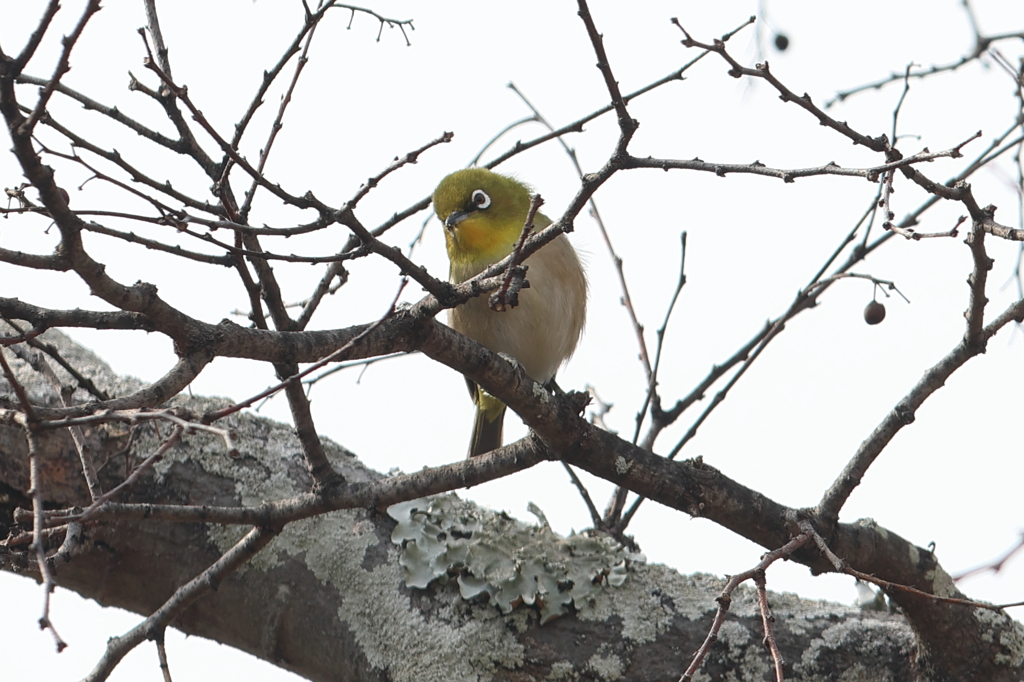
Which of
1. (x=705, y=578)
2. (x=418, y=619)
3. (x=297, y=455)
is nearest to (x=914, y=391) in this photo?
(x=705, y=578)

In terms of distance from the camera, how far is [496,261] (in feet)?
15.7

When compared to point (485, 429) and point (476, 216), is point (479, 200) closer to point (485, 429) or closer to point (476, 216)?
point (476, 216)

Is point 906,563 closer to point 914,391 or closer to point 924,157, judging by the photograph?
point 914,391

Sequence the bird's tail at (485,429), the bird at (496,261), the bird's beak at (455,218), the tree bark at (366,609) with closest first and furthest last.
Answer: the tree bark at (366,609) → the bird at (496,261) → the bird's beak at (455,218) → the bird's tail at (485,429)

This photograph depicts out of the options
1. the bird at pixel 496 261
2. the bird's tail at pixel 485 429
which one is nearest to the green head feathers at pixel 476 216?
the bird at pixel 496 261

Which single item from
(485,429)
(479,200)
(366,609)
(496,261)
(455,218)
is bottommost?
(366,609)

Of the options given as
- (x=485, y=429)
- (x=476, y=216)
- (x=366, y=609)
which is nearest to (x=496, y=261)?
(x=476, y=216)

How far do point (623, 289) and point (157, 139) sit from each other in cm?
270

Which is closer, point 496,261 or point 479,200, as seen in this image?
point 496,261

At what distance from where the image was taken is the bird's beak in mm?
4867

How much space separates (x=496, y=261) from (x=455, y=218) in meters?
0.33

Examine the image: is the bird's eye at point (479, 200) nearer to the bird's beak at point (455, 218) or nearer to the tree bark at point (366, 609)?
the bird's beak at point (455, 218)

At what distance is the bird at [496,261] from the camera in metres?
4.63

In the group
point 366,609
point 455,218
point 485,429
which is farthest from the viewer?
point 485,429
